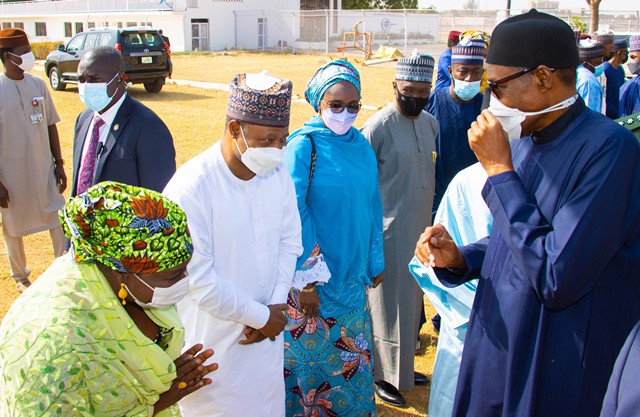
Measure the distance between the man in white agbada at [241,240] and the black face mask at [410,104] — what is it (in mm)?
1472

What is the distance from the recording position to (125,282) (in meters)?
2.06

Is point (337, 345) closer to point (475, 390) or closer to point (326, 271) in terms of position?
point (326, 271)

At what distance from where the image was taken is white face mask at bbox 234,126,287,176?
2818 millimetres

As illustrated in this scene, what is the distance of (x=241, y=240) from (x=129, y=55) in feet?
53.7

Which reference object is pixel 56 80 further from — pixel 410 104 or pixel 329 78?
pixel 329 78

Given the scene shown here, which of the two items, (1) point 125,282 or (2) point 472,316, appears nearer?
(1) point 125,282

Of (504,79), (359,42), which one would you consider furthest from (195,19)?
(504,79)

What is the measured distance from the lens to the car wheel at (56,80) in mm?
18641

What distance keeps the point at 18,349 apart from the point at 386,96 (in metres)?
16.8

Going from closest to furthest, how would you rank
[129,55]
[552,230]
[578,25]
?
[552,230] → [129,55] → [578,25]

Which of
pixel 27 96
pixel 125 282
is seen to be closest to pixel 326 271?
pixel 125 282

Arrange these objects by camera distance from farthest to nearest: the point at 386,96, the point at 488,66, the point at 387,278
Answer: the point at 386,96 → the point at 387,278 → the point at 488,66

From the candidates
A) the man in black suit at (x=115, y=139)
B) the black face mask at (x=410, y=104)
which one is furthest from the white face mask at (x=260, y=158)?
the black face mask at (x=410, y=104)

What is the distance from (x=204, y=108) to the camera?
16078 mm
